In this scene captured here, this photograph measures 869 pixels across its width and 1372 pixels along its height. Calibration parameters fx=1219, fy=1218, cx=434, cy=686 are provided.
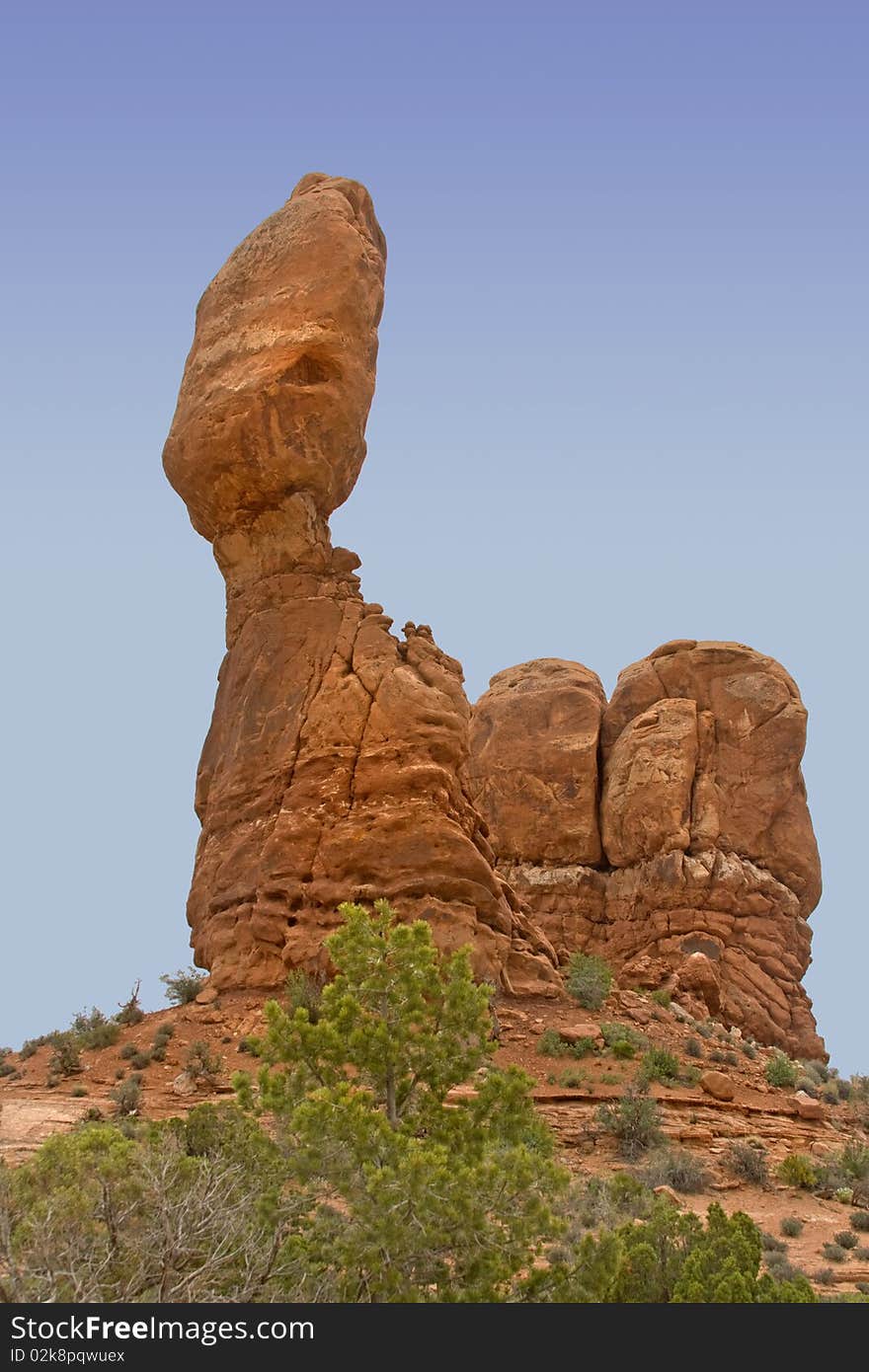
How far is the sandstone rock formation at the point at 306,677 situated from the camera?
2327 cm

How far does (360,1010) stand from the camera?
1190 cm

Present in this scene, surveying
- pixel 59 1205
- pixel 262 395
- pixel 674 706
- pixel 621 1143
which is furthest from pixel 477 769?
pixel 59 1205

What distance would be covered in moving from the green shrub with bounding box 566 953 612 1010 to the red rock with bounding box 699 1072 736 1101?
341 cm

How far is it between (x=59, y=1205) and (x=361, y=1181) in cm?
254

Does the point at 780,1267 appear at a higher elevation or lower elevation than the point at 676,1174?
lower

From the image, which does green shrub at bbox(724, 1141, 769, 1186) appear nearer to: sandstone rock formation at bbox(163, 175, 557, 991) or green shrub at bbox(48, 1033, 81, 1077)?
sandstone rock formation at bbox(163, 175, 557, 991)

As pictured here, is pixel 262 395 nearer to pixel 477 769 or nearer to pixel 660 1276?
pixel 477 769

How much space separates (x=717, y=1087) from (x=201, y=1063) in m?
8.84

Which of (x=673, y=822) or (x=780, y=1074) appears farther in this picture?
(x=673, y=822)

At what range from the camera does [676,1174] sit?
56.7 feet

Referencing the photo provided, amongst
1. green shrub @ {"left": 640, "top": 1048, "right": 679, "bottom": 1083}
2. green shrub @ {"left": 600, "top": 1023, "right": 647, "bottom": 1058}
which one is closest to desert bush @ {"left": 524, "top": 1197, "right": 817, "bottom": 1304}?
green shrub @ {"left": 640, "top": 1048, "right": 679, "bottom": 1083}

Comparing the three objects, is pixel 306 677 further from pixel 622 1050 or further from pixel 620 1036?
pixel 622 1050

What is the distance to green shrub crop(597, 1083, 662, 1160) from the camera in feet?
60.4

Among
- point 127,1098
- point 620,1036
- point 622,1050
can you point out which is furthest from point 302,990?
point 620,1036
